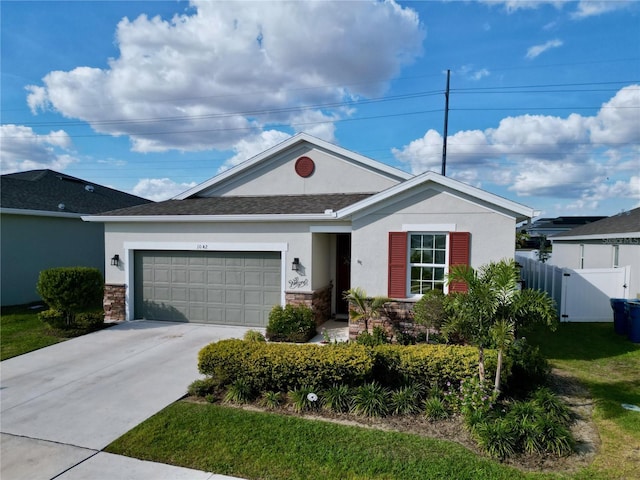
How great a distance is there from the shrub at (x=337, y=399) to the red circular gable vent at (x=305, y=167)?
9.06 meters

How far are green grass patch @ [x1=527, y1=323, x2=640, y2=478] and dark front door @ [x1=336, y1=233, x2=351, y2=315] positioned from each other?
544cm

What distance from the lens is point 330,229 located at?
10.3 meters

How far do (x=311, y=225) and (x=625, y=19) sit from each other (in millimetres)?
10603

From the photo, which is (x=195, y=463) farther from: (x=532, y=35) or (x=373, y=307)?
(x=532, y=35)

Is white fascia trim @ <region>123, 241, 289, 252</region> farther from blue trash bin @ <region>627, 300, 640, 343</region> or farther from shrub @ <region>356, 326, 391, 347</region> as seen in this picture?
blue trash bin @ <region>627, 300, 640, 343</region>

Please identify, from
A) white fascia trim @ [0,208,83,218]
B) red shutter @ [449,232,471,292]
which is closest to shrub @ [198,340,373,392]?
red shutter @ [449,232,471,292]

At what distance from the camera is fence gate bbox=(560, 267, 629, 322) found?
442 inches

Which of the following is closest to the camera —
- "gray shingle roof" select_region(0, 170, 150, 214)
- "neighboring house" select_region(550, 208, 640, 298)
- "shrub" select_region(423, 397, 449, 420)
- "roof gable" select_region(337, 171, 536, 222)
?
"shrub" select_region(423, 397, 449, 420)

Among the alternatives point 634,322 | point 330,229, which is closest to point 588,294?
point 634,322

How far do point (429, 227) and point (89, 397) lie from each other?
7672 millimetres

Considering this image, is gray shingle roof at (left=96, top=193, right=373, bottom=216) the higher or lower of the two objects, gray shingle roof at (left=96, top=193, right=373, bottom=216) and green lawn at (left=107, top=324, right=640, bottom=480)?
the higher

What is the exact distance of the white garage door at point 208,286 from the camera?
428 inches

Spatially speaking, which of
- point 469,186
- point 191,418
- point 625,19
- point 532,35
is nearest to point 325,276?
point 469,186

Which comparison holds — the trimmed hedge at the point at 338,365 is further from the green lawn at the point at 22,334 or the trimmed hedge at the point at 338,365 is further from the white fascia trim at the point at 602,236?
the white fascia trim at the point at 602,236
